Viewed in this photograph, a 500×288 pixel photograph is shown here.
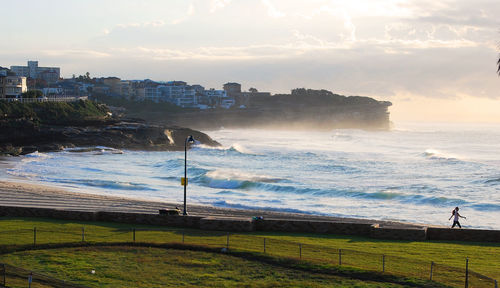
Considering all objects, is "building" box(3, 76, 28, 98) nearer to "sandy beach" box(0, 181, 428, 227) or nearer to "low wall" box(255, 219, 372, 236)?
"sandy beach" box(0, 181, 428, 227)

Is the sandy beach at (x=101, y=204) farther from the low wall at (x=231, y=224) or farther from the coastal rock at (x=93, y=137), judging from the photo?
the coastal rock at (x=93, y=137)

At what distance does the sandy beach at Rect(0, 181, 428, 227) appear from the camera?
36406 millimetres

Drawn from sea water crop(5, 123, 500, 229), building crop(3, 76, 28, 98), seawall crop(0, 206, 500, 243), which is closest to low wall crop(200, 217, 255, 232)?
seawall crop(0, 206, 500, 243)

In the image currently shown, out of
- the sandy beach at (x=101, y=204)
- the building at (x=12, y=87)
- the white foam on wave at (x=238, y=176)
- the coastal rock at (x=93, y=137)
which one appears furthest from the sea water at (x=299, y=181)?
the building at (x=12, y=87)

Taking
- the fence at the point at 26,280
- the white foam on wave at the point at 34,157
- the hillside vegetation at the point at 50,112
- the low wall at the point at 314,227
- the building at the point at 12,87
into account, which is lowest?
the white foam on wave at the point at 34,157

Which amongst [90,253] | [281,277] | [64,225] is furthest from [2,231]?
[281,277]

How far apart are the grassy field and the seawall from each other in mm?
601

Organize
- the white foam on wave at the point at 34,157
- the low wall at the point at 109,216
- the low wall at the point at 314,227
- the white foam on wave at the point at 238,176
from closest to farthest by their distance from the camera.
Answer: the low wall at the point at 314,227 < the low wall at the point at 109,216 < the white foam on wave at the point at 238,176 < the white foam on wave at the point at 34,157

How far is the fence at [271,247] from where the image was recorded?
61.0 feet

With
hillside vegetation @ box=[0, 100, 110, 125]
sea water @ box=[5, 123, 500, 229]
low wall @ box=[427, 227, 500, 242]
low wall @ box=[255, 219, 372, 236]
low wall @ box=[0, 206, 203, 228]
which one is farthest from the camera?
hillside vegetation @ box=[0, 100, 110, 125]

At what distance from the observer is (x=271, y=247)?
22.9m

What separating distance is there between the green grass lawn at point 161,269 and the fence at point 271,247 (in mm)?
1175

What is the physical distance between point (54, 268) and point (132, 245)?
4.23 m

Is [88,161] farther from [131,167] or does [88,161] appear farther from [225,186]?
[225,186]
